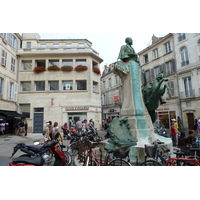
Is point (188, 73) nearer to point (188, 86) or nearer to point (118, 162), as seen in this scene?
point (188, 86)

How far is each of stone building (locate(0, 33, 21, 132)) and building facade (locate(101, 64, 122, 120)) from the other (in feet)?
55.8

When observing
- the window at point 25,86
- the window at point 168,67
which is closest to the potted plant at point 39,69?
the window at point 25,86

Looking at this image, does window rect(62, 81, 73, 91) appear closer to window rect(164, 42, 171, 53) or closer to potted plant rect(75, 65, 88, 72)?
potted plant rect(75, 65, 88, 72)

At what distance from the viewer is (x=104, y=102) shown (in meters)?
34.8

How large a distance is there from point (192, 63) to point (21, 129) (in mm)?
20893

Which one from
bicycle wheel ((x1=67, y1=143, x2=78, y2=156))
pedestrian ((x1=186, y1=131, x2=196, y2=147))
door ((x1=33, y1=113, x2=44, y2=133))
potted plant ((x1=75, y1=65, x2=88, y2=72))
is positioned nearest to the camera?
pedestrian ((x1=186, y1=131, x2=196, y2=147))

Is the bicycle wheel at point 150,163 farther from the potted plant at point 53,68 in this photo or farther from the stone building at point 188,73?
the potted plant at point 53,68

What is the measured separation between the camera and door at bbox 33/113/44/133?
1906 centimetres

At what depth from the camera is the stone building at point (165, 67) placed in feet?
68.5

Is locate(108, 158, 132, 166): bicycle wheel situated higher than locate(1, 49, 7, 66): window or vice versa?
locate(1, 49, 7, 66): window

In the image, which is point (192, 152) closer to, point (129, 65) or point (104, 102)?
point (129, 65)

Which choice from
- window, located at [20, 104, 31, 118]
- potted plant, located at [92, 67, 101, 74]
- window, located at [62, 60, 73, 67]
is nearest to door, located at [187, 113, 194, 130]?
potted plant, located at [92, 67, 101, 74]

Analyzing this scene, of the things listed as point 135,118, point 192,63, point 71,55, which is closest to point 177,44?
point 192,63

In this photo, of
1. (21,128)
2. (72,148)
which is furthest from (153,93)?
(21,128)
